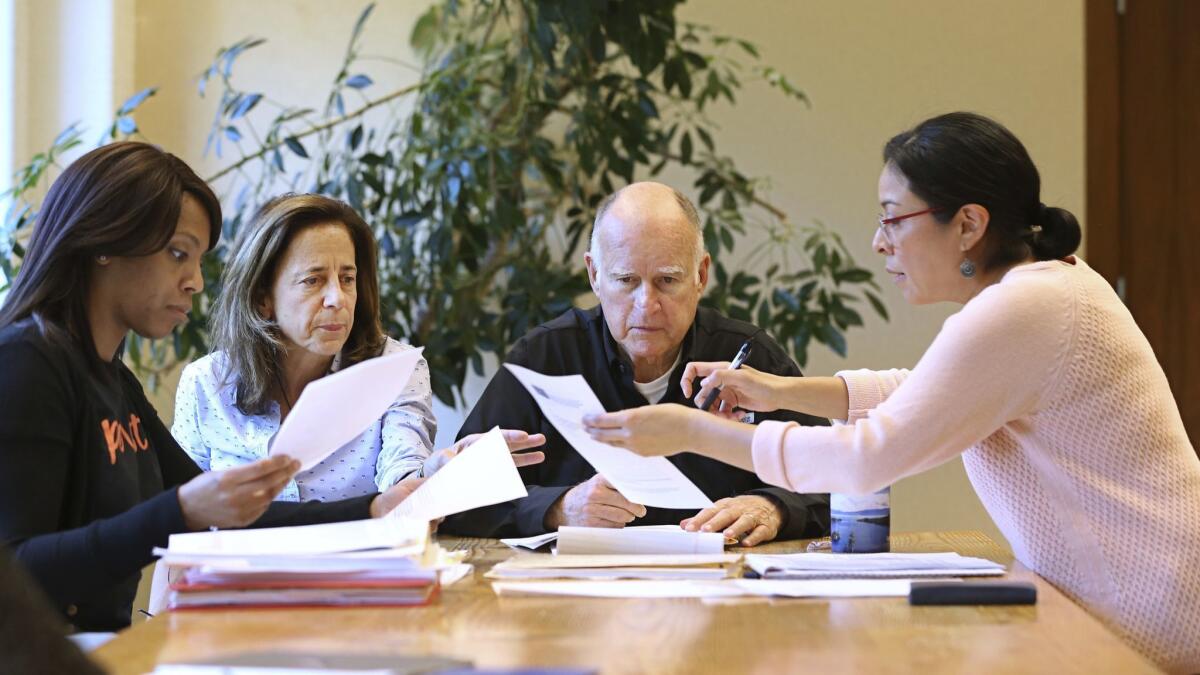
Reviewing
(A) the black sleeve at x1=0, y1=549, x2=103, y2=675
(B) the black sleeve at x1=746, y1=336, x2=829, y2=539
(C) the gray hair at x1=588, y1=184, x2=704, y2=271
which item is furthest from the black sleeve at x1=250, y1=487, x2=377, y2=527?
(A) the black sleeve at x1=0, y1=549, x2=103, y2=675

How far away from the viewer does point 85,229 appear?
1755mm

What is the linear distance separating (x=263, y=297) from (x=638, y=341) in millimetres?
722

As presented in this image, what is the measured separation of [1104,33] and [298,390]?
107 inches

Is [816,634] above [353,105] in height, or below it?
below

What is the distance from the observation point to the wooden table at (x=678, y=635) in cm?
122

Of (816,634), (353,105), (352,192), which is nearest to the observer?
(816,634)

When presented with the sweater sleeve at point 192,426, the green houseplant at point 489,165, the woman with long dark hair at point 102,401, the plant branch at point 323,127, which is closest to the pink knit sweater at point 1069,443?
the woman with long dark hair at point 102,401

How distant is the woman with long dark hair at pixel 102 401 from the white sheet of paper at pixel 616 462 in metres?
0.27

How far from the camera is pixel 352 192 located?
3.21 metres

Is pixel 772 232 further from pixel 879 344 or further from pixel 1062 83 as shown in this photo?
pixel 1062 83

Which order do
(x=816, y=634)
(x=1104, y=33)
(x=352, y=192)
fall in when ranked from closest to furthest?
(x=816, y=634) < (x=352, y=192) < (x=1104, y=33)

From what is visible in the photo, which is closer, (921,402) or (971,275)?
(921,402)

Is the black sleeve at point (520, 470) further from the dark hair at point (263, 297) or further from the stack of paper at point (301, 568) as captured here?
the stack of paper at point (301, 568)

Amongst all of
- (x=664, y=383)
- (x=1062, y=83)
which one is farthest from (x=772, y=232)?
(x=664, y=383)
